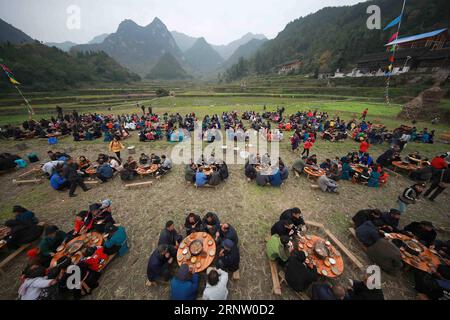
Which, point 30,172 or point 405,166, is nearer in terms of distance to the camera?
point 405,166

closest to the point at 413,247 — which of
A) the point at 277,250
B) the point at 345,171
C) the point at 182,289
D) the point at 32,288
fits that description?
the point at 277,250

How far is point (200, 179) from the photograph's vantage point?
8.65 metres

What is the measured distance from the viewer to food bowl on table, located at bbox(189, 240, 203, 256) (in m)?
4.75

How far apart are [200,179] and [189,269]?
4.69 metres

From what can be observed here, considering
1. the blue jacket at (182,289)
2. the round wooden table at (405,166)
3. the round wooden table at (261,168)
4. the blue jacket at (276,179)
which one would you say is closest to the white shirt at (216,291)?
the blue jacket at (182,289)

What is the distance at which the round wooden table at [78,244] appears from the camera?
473 cm

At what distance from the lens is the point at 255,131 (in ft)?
55.6

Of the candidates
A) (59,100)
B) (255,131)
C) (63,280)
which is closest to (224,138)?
(255,131)

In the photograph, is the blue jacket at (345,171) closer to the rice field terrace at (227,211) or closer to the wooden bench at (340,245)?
the rice field terrace at (227,211)

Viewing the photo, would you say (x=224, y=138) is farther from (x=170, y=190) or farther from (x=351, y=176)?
(x=351, y=176)

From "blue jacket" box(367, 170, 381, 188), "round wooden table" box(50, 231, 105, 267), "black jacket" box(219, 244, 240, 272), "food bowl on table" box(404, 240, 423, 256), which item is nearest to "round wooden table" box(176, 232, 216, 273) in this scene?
"black jacket" box(219, 244, 240, 272)

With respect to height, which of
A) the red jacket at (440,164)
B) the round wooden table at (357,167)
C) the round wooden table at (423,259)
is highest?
the red jacket at (440,164)

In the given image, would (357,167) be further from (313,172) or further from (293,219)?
(293,219)

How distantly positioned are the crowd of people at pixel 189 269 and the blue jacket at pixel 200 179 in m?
2.82
